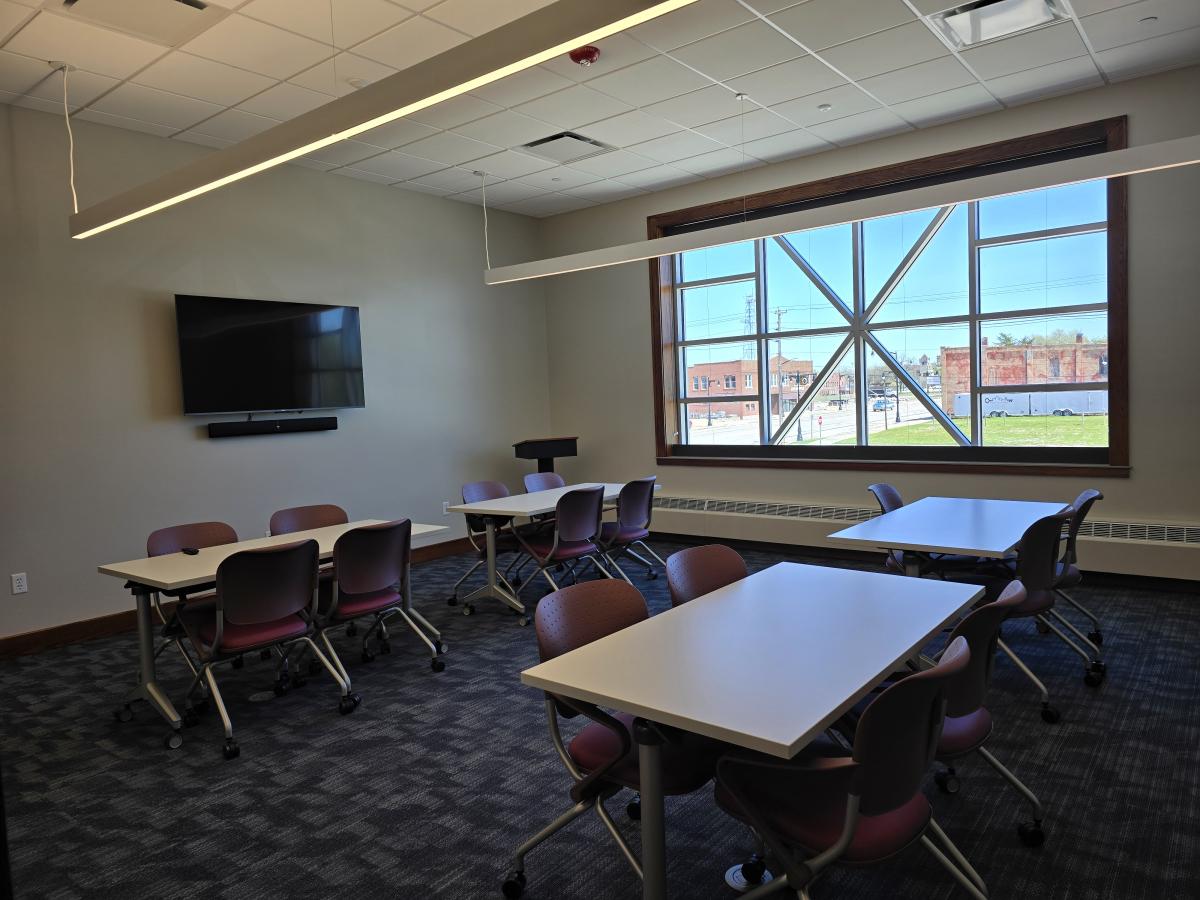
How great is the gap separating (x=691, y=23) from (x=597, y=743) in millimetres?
3763

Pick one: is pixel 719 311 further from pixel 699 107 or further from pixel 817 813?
pixel 817 813

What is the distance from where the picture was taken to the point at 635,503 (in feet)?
19.7

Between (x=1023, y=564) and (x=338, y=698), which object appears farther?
(x=338, y=698)

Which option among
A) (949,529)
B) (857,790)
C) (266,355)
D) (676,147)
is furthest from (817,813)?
(676,147)

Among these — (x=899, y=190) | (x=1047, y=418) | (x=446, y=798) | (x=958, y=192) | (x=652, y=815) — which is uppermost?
(x=899, y=190)

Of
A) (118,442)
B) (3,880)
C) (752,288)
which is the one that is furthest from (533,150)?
(3,880)

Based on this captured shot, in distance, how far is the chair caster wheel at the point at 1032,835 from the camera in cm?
250

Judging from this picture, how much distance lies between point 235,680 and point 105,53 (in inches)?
139

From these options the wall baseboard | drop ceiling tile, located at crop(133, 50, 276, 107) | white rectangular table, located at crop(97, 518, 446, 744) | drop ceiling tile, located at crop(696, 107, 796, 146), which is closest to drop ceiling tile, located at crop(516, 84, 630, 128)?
drop ceiling tile, located at crop(696, 107, 796, 146)

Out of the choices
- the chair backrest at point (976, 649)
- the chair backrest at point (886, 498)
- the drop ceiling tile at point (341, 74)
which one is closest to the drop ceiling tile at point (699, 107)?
the drop ceiling tile at point (341, 74)

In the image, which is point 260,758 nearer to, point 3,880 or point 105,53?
point 3,880

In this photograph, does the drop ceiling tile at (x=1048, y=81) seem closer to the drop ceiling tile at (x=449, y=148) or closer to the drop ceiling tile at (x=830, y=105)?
the drop ceiling tile at (x=830, y=105)

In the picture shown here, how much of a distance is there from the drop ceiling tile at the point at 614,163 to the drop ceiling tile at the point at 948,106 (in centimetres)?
208

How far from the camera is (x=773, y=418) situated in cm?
759
